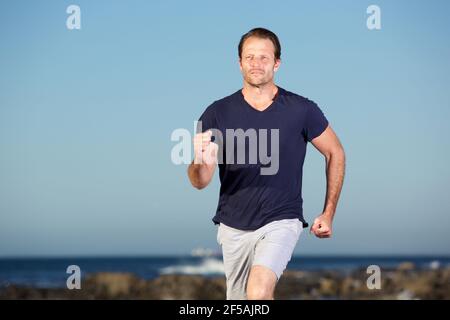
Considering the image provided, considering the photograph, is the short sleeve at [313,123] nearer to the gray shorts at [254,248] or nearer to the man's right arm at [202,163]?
the gray shorts at [254,248]

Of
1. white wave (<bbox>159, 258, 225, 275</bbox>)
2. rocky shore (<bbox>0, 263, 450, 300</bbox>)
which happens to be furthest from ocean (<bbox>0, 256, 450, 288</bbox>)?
rocky shore (<bbox>0, 263, 450, 300</bbox>)

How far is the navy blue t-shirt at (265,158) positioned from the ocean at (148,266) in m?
36.5

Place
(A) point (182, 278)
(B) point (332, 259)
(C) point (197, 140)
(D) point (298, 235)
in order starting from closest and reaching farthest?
(C) point (197, 140), (D) point (298, 235), (A) point (182, 278), (B) point (332, 259)

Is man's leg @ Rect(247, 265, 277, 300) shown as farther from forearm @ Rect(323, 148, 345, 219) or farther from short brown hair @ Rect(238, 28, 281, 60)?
short brown hair @ Rect(238, 28, 281, 60)

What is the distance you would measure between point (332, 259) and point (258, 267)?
69090mm

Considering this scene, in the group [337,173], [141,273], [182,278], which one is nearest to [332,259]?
[141,273]

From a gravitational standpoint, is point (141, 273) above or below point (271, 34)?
below

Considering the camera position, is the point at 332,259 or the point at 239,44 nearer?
the point at 239,44

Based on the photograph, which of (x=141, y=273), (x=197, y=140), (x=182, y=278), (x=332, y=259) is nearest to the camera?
(x=197, y=140)

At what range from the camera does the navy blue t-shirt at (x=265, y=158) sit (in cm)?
724

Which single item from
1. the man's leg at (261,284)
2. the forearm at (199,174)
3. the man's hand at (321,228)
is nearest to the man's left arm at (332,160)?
the man's hand at (321,228)

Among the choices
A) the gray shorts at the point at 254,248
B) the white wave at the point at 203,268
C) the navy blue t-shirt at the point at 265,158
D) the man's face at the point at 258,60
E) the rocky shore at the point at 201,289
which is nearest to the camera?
the gray shorts at the point at 254,248
